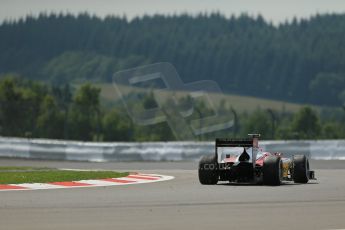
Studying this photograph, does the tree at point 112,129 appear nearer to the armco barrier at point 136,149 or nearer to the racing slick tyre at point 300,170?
the armco barrier at point 136,149

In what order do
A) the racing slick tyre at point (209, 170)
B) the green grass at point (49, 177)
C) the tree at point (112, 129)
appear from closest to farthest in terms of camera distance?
the racing slick tyre at point (209, 170) → the green grass at point (49, 177) → the tree at point (112, 129)

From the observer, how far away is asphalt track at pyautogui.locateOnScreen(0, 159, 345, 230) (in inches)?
405

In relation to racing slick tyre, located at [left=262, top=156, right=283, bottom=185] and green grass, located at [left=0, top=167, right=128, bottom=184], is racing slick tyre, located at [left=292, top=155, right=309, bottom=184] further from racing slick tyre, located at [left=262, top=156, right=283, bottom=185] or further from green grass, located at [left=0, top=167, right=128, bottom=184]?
green grass, located at [left=0, top=167, right=128, bottom=184]

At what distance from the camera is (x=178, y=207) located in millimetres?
12586

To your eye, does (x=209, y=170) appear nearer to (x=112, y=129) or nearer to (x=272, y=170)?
(x=272, y=170)

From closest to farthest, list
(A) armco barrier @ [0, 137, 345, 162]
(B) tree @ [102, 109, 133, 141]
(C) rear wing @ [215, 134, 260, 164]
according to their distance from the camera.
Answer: (C) rear wing @ [215, 134, 260, 164], (A) armco barrier @ [0, 137, 345, 162], (B) tree @ [102, 109, 133, 141]

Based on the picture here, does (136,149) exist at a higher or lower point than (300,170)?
higher

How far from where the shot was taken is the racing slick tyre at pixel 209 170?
57.9 ft

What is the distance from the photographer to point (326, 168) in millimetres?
25000

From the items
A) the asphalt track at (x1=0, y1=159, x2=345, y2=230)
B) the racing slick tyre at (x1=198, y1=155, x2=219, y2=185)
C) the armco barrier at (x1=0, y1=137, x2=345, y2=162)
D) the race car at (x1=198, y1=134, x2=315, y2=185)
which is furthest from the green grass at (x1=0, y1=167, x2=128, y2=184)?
the armco barrier at (x1=0, y1=137, x2=345, y2=162)

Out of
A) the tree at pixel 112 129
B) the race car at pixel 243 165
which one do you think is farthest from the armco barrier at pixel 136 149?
the tree at pixel 112 129

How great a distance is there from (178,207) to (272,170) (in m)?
4.99

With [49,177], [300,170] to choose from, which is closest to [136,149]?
[49,177]

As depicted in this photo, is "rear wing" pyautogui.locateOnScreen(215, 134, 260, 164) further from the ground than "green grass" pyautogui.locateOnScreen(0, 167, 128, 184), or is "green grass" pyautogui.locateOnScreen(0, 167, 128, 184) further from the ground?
"rear wing" pyautogui.locateOnScreen(215, 134, 260, 164)
